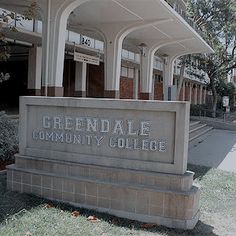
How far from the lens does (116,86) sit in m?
17.3

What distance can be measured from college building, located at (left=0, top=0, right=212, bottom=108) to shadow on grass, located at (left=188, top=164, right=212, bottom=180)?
6.11 ft

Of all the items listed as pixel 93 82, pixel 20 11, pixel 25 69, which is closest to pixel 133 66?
pixel 93 82

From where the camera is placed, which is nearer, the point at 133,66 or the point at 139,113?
the point at 139,113

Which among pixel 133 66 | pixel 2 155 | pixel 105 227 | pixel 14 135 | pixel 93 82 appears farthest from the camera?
pixel 133 66

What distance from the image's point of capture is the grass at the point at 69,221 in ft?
16.5

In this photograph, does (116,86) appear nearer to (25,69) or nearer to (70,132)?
(70,132)

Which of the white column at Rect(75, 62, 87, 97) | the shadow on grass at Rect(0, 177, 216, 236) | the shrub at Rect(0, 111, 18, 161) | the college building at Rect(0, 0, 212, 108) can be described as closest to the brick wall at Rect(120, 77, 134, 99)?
the college building at Rect(0, 0, 212, 108)

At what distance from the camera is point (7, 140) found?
332 inches

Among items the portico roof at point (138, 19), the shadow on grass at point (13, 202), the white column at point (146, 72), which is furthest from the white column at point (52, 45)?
the white column at point (146, 72)

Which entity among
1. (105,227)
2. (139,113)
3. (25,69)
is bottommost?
(105,227)

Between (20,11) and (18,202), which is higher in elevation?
(20,11)

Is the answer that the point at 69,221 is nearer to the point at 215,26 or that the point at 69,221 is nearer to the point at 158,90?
the point at 215,26

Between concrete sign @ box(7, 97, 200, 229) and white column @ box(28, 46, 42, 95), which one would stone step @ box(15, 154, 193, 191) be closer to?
concrete sign @ box(7, 97, 200, 229)

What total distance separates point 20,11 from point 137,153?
1010 centimetres
